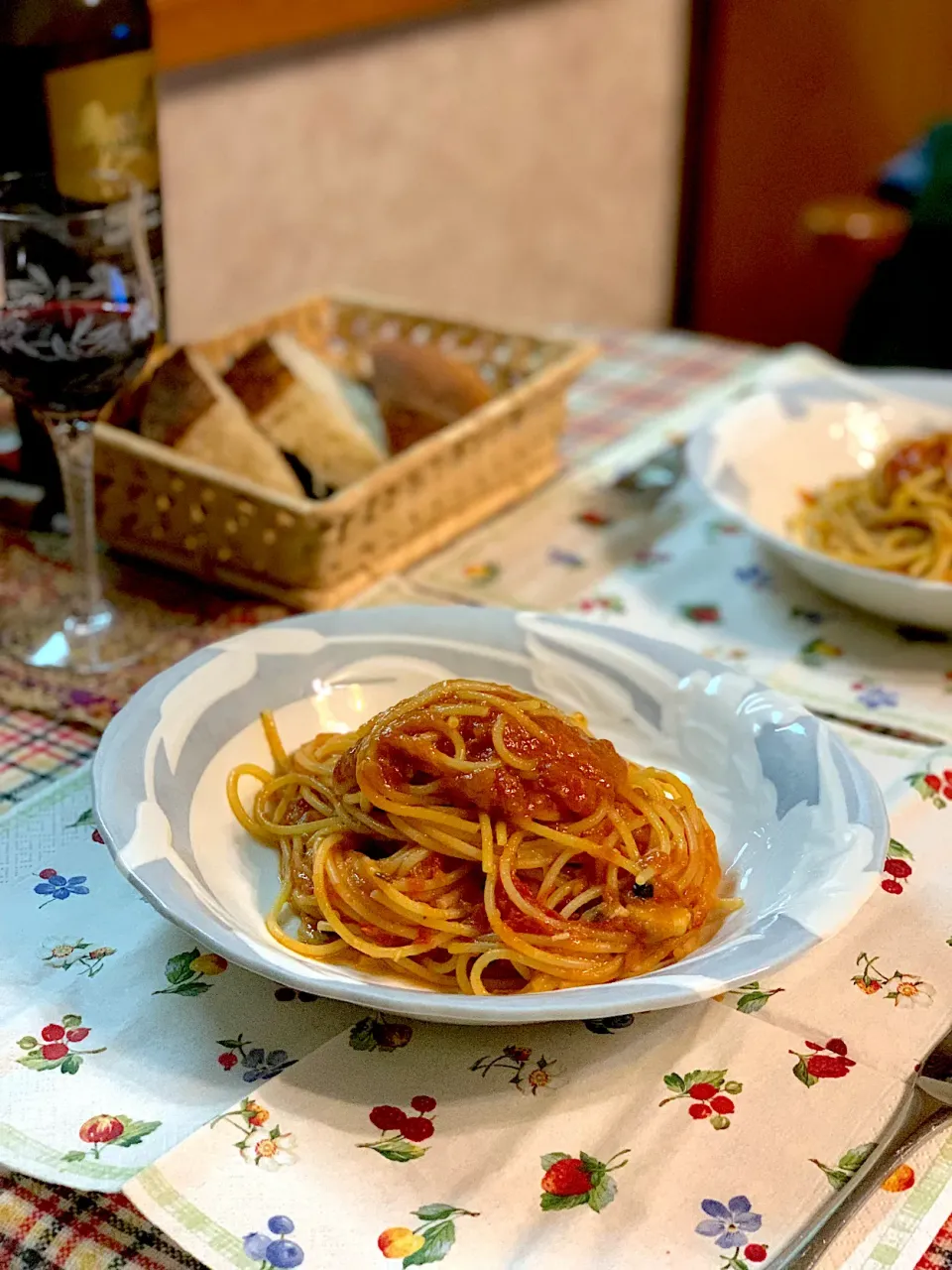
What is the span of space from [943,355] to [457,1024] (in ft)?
8.29

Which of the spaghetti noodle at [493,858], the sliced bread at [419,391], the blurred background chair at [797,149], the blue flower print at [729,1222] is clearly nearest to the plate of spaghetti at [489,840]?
the spaghetti noodle at [493,858]

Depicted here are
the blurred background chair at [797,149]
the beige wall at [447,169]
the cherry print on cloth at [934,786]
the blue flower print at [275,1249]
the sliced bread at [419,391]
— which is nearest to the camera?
the blue flower print at [275,1249]

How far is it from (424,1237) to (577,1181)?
8 centimetres

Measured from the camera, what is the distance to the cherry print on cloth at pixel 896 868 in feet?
2.90

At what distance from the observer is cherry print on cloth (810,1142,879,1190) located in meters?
0.67

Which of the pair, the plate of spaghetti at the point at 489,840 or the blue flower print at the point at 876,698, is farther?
the blue flower print at the point at 876,698

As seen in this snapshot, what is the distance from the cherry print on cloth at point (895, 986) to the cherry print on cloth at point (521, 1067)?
201 millimetres

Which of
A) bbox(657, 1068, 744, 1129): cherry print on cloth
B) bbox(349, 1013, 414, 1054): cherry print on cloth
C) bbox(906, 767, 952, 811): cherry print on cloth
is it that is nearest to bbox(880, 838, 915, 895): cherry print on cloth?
bbox(906, 767, 952, 811): cherry print on cloth

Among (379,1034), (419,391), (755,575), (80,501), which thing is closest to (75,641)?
(80,501)

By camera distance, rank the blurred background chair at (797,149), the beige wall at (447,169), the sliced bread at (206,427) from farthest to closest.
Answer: the blurred background chair at (797,149) → the beige wall at (447,169) → the sliced bread at (206,427)

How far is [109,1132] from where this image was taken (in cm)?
69

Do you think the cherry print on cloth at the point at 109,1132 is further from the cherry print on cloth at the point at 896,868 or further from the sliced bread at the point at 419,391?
the sliced bread at the point at 419,391

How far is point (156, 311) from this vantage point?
43.8 inches

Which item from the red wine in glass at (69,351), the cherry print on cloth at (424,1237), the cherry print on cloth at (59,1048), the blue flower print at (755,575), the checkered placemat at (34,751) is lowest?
the blue flower print at (755,575)
